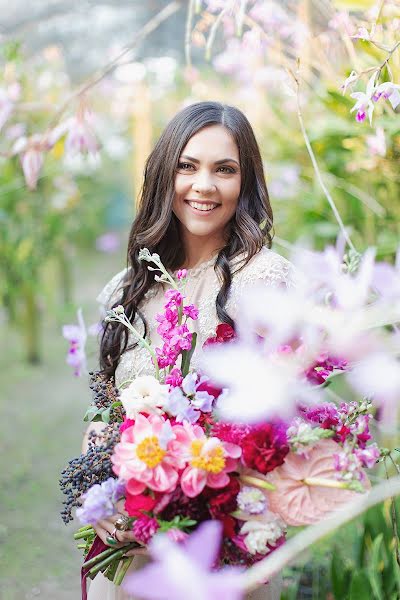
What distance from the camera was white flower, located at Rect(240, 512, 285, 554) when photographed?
2.65 feet

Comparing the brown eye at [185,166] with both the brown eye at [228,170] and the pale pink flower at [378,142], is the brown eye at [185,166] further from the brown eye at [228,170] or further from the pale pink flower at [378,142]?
the pale pink flower at [378,142]

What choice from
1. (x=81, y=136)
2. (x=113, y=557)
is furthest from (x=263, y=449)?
(x=81, y=136)

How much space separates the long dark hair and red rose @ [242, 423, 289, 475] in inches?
16.0

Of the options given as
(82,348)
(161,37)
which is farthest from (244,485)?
(161,37)

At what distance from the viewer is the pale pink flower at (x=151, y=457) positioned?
81 cm

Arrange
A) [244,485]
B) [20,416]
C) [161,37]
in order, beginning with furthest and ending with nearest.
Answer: [161,37] → [20,416] → [244,485]

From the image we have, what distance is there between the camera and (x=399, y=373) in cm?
46

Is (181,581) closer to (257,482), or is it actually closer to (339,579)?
(257,482)

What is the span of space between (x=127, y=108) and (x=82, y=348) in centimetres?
475

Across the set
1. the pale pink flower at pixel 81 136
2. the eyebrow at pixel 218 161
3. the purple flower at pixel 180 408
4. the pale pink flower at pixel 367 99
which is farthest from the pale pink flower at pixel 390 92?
the pale pink flower at pixel 81 136

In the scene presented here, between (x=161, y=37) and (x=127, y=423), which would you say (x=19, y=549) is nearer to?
(x=127, y=423)

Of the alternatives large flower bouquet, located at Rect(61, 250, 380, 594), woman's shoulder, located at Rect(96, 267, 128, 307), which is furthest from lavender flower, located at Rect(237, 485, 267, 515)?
woman's shoulder, located at Rect(96, 267, 128, 307)

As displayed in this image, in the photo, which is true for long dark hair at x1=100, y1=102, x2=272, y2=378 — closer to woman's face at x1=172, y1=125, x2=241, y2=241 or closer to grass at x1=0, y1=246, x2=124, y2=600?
woman's face at x1=172, y1=125, x2=241, y2=241

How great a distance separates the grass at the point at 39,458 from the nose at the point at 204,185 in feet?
1.46
